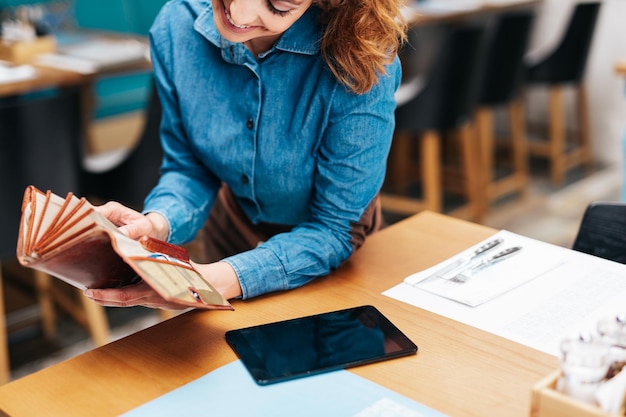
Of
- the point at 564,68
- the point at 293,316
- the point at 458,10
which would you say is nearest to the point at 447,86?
the point at 458,10

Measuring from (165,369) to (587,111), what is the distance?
14.6ft

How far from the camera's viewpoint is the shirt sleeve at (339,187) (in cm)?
141

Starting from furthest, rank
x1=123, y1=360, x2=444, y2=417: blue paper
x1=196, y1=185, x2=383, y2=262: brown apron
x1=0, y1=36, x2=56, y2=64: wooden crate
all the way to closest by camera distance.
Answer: x1=0, y1=36, x2=56, y2=64: wooden crate
x1=196, y1=185, x2=383, y2=262: brown apron
x1=123, y1=360, x2=444, y2=417: blue paper

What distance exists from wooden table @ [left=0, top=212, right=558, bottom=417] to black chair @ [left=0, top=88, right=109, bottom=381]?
130cm

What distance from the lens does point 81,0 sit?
4660mm

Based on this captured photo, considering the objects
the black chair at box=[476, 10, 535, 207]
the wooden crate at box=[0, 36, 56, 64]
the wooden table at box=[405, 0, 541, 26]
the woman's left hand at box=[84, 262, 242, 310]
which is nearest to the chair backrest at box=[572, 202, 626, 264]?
the woman's left hand at box=[84, 262, 242, 310]

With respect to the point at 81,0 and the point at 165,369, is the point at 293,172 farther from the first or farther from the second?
the point at 81,0

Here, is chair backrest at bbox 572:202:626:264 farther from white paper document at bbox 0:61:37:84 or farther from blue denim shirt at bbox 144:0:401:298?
white paper document at bbox 0:61:37:84

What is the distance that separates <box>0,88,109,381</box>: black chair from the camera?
93.5 inches

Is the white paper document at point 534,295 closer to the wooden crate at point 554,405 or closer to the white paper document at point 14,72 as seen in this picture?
the wooden crate at point 554,405

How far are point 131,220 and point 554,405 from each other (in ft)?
2.75

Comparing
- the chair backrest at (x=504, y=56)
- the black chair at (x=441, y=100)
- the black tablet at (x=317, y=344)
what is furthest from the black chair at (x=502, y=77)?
the black tablet at (x=317, y=344)

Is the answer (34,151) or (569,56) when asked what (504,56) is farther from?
(34,151)

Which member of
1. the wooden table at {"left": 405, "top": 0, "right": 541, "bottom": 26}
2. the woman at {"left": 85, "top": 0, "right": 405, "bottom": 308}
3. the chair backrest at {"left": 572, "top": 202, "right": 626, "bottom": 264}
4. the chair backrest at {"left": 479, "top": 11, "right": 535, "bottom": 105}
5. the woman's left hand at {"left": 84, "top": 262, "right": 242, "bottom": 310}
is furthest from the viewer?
the wooden table at {"left": 405, "top": 0, "right": 541, "bottom": 26}
